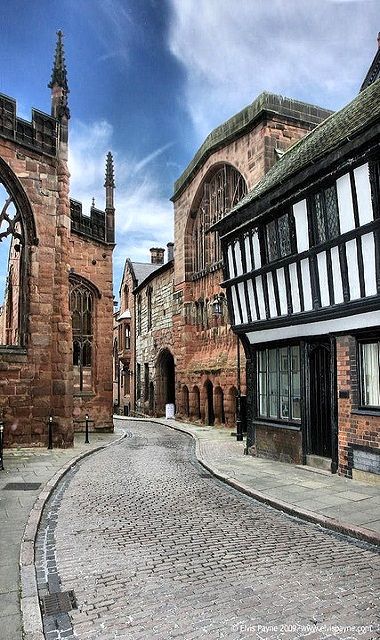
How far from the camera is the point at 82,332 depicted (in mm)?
21750

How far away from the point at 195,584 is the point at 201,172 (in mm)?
23263

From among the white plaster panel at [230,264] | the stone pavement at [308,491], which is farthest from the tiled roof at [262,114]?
the stone pavement at [308,491]

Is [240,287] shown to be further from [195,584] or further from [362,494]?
[195,584]

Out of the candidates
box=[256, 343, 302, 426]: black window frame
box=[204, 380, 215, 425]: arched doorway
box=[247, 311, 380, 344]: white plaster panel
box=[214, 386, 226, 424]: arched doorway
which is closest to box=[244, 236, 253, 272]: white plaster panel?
box=[247, 311, 380, 344]: white plaster panel

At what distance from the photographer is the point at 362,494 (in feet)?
28.5

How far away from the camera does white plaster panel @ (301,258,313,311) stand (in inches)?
438

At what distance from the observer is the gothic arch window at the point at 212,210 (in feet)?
77.9

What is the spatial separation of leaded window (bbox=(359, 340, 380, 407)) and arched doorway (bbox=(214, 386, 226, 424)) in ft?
45.2

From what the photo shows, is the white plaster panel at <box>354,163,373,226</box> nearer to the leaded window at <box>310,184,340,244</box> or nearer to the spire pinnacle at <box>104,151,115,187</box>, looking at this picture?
the leaded window at <box>310,184,340,244</box>

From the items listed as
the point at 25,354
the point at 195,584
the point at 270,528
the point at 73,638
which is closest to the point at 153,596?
the point at 195,584

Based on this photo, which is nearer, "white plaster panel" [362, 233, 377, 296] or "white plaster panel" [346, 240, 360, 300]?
"white plaster panel" [362, 233, 377, 296]

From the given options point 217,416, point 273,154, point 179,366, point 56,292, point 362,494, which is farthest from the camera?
point 179,366

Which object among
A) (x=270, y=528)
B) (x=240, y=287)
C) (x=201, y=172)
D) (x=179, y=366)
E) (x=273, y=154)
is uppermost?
(x=201, y=172)

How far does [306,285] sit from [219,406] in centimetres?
1334
